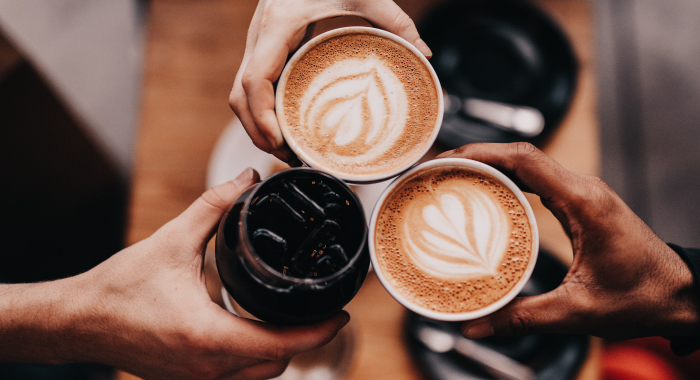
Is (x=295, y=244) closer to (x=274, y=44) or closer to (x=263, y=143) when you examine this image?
(x=263, y=143)

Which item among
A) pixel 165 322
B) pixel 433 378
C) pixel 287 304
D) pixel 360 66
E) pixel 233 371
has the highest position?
pixel 360 66

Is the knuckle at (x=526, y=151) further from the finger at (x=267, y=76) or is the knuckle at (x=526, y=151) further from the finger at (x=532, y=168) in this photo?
the finger at (x=267, y=76)

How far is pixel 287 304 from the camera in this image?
677 mm

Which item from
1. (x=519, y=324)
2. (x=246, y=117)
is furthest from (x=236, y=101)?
(x=519, y=324)

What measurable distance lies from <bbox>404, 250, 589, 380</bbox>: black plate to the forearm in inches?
30.4

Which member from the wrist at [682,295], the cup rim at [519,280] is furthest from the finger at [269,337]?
the wrist at [682,295]

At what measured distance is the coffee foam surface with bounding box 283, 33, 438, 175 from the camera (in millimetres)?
871

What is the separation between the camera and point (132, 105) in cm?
199

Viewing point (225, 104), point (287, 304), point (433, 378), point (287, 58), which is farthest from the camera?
point (225, 104)

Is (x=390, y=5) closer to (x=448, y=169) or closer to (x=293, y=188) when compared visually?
(x=448, y=169)

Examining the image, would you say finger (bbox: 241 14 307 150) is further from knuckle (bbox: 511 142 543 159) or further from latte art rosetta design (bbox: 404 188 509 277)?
knuckle (bbox: 511 142 543 159)

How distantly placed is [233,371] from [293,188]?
1.35 ft

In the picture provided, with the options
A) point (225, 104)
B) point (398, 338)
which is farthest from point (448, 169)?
point (225, 104)

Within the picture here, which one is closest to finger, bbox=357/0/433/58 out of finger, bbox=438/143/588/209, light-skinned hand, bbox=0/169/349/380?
finger, bbox=438/143/588/209
